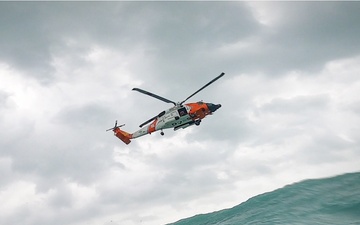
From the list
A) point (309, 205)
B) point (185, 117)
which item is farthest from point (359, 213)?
point (185, 117)

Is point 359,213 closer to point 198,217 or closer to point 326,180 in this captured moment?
point 326,180

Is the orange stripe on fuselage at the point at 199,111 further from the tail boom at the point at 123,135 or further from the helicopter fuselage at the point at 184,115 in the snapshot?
the tail boom at the point at 123,135

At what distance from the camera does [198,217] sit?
61.9 metres

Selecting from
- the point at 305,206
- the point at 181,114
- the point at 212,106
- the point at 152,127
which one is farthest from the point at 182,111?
the point at 305,206

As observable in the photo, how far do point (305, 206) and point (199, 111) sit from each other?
20407 mm

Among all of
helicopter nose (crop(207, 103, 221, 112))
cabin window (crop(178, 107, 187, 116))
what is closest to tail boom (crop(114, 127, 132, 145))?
cabin window (crop(178, 107, 187, 116))

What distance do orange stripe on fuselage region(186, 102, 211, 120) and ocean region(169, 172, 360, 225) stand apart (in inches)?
610

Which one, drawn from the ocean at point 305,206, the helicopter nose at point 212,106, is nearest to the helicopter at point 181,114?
the helicopter nose at point 212,106

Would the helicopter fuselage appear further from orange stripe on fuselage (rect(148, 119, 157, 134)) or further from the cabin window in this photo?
orange stripe on fuselage (rect(148, 119, 157, 134))

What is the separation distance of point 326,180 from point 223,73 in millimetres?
27995

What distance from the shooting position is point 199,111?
3338cm

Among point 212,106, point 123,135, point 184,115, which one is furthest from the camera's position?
point 123,135

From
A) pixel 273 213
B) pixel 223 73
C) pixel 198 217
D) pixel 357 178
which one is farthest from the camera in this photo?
pixel 198 217

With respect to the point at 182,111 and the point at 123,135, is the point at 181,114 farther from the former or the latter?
the point at 123,135
